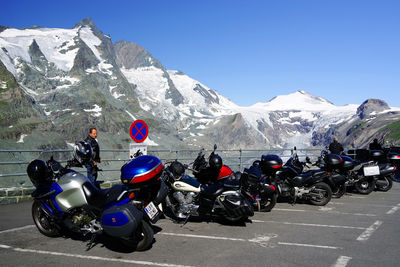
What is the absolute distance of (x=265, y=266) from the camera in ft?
15.2

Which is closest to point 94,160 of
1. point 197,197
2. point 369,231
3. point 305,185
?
point 197,197

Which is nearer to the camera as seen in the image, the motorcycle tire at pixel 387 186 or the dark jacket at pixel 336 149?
the motorcycle tire at pixel 387 186

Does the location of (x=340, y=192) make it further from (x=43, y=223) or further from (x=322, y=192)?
(x=43, y=223)

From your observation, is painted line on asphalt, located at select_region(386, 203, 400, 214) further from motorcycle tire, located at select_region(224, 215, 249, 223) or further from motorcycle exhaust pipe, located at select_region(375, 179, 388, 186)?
motorcycle tire, located at select_region(224, 215, 249, 223)

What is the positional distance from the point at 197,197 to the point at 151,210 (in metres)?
1.89

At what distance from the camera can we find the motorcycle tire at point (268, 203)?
328 inches

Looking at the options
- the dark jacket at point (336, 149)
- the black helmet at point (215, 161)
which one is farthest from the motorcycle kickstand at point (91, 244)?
the dark jacket at point (336, 149)

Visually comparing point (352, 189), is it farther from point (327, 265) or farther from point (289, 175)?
point (327, 265)

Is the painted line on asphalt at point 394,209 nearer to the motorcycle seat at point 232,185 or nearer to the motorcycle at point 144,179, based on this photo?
the motorcycle seat at point 232,185

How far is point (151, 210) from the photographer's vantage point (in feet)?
17.1

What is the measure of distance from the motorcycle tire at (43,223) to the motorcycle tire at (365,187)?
30.8ft

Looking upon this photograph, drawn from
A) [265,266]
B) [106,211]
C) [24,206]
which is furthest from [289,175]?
[24,206]

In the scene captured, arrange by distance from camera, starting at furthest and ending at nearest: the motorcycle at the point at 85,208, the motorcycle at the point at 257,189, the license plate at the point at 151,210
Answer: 1. the motorcycle at the point at 257,189
2. the license plate at the point at 151,210
3. the motorcycle at the point at 85,208

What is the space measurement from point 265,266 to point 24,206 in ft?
22.9
